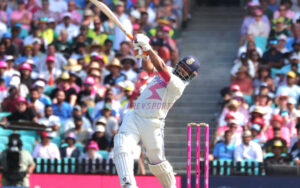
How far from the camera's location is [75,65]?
Answer: 65.6 ft

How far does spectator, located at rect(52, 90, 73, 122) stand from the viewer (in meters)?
18.4

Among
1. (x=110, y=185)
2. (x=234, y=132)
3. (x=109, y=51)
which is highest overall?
(x=109, y=51)

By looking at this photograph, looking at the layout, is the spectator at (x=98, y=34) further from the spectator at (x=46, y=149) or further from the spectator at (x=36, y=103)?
the spectator at (x=46, y=149)

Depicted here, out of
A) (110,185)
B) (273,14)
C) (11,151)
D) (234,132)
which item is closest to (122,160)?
(11,151)

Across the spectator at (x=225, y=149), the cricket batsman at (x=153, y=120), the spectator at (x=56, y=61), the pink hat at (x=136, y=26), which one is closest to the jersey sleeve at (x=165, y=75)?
the cricket batsman at (x=153, y=120)

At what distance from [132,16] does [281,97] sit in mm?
4936

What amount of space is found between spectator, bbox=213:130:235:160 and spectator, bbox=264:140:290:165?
793mm

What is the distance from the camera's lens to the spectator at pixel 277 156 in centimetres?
1574

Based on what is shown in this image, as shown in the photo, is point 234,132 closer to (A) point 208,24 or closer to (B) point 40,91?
(B) point 40,91

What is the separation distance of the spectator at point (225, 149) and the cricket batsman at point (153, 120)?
4372 mm

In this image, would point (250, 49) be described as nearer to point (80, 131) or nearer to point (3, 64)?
point (80, 131)

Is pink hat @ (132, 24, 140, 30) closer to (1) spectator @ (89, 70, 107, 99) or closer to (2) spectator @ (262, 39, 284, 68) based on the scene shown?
(1) spectator @ (89, 70, 107, 99)

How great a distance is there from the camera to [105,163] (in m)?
15.8

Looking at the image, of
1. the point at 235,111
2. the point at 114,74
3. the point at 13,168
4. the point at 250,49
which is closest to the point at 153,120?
the point at 13,168
